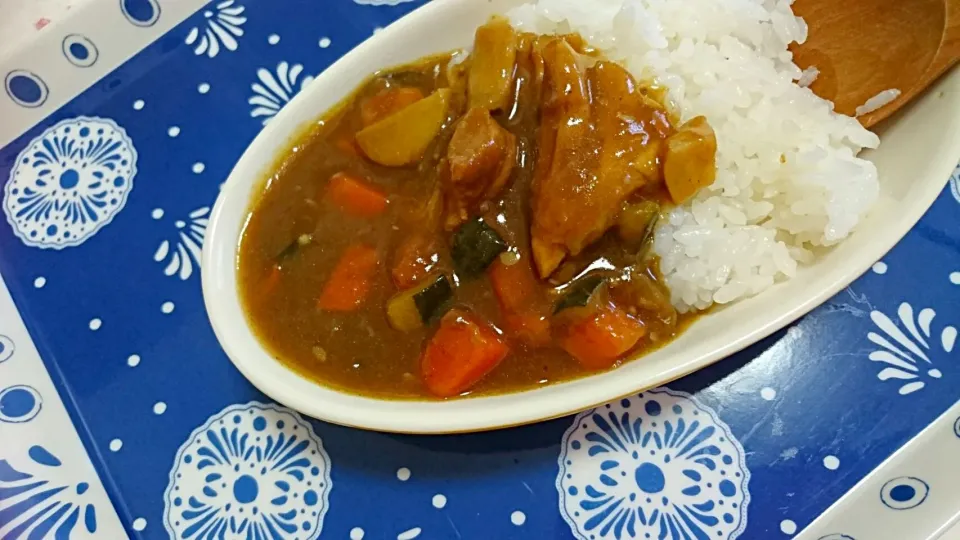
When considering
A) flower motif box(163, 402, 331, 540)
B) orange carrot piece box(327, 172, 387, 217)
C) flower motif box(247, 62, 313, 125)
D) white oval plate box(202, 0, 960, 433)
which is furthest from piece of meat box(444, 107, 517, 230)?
flower motif box(247, 62, 313, 125)

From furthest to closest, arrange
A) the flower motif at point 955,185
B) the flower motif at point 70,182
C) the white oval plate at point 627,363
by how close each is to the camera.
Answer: the flower motif at point 70,182, the flower motif at point 955,185, the white oval plate at point 627,363

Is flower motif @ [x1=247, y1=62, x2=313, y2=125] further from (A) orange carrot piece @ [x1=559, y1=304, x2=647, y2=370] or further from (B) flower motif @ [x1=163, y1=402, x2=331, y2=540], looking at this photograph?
(A) orange carrot piece @ [x1=559, y1=304, x2=647, y2=370]

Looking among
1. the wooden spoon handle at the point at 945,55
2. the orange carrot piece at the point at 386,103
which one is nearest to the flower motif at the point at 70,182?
the orange carrot piece at the point at 386,103

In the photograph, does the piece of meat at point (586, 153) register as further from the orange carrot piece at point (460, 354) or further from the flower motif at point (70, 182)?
the flower motif at point (70, 182)

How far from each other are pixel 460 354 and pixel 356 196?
0.65 meters

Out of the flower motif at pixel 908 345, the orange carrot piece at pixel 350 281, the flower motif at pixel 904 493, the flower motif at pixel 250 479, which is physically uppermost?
the orange carrot piece at pixel 350 281

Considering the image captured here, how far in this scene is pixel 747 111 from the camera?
2291 mm

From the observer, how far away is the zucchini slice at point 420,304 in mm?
2195

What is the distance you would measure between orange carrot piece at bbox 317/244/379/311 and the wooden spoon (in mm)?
1503

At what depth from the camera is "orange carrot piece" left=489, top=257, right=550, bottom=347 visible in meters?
2.14

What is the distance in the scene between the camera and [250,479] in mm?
2326

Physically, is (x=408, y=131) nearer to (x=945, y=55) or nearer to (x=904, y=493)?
(x=945, y=55)

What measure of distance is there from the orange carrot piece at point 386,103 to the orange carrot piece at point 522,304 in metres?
0.66

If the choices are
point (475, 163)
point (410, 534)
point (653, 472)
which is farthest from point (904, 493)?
point (475, 163)
